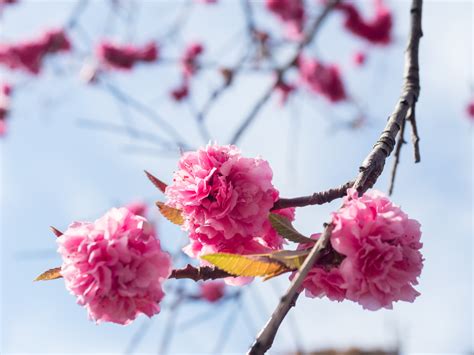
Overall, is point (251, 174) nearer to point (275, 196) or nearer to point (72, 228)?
point (275, 196)

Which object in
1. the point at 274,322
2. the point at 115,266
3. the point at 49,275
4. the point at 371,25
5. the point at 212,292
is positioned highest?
the point at 274,322

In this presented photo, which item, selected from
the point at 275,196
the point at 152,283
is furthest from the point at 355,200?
the point at 152,283

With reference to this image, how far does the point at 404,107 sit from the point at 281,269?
69 cm

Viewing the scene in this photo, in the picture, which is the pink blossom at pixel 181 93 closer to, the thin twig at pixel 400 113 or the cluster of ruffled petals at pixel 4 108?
the cluster of ruffled petals at pixel 4 108

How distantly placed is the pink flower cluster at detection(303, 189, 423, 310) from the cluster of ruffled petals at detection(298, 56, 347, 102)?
5.47 m

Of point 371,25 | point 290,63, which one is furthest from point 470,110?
point 290,63

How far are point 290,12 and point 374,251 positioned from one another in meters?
5.51

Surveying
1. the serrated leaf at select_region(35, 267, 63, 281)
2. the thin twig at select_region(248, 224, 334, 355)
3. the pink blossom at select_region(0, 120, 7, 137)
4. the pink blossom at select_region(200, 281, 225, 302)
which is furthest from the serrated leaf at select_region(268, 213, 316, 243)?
the pink blossom at select_region(0, 120, 7, 137)

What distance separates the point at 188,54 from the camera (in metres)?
6.64

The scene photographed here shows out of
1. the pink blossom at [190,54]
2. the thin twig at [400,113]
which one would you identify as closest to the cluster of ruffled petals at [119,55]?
the pink blossom at [190,54]

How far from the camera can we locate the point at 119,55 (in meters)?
6.32

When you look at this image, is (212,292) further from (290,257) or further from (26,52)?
(290,257)

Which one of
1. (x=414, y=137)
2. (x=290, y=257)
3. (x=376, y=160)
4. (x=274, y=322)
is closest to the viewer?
(x=274, y=322)

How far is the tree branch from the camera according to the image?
0.78 metres
